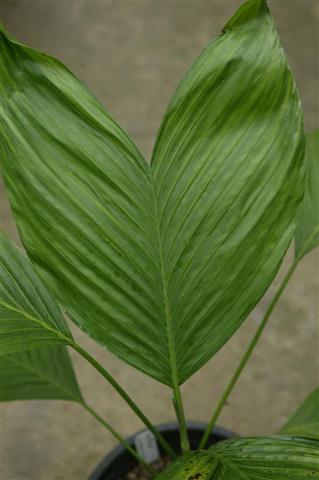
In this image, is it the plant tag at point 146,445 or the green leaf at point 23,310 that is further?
the plant tag at point 146,445

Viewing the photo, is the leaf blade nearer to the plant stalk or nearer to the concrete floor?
the plant stalk

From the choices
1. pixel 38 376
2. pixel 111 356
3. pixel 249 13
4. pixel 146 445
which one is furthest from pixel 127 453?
pixel 249 13

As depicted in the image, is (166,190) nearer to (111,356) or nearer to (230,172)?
(230,172)

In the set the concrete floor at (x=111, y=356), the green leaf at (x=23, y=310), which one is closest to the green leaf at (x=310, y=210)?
the green leaf at (x=23, y=310)

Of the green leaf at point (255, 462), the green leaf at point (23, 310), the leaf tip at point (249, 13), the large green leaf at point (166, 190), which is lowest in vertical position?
the green leaf at point (255, 462)

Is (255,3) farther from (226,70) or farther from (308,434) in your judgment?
(308,434)

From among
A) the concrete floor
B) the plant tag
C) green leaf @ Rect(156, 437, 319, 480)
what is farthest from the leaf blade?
the concrete floor

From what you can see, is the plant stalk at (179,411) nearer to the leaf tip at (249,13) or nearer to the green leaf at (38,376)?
the green leaf at (38,376)
